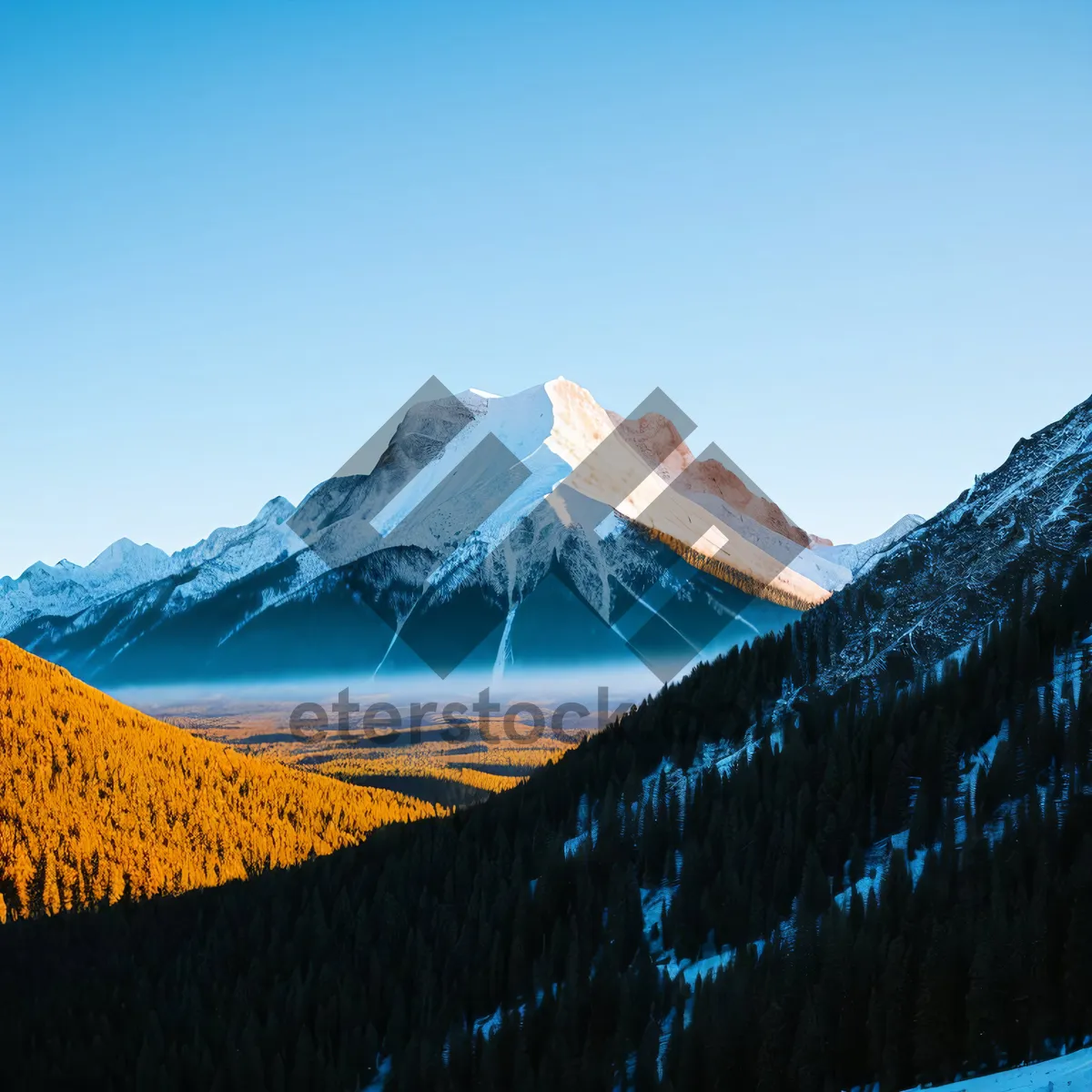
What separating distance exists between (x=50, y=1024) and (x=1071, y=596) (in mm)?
127111

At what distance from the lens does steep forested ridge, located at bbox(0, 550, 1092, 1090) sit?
85.4 meters

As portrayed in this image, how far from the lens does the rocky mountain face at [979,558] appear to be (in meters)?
122

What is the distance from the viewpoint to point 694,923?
116562 millimetres

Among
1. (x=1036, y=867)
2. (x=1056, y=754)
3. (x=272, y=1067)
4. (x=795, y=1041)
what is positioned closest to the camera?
(x=795, y=1041)

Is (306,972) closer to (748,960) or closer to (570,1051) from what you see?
(570,1051)

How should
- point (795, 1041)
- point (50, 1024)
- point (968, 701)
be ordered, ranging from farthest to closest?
point (50, 1024), point (968, 701), point (795, 1041)

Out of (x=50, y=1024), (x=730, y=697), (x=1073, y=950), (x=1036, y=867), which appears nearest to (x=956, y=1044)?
(x=1073, y=950)

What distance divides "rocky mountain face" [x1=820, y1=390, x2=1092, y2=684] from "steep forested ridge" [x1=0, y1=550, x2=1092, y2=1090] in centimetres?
352

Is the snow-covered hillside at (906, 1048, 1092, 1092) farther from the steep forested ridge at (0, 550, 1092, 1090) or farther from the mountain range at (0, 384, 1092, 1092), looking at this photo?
the steep forested ridge at (0, 550, 1092, 1090)

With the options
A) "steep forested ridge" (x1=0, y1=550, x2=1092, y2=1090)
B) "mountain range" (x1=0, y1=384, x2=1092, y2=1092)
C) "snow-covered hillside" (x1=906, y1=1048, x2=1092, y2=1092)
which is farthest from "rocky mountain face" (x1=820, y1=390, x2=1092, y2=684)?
"snow-covered hillside" (x1=906, y1=1048, x2=1092, y2=1092)

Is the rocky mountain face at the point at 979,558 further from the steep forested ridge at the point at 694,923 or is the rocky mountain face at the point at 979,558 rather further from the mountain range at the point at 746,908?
the steep forested ridge at the point at 694,923

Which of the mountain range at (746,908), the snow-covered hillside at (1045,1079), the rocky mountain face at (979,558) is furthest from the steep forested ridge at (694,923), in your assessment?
the snow-covered hillside at (1045,1079)

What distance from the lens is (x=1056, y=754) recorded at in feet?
356

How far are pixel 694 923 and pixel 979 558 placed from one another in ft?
165
